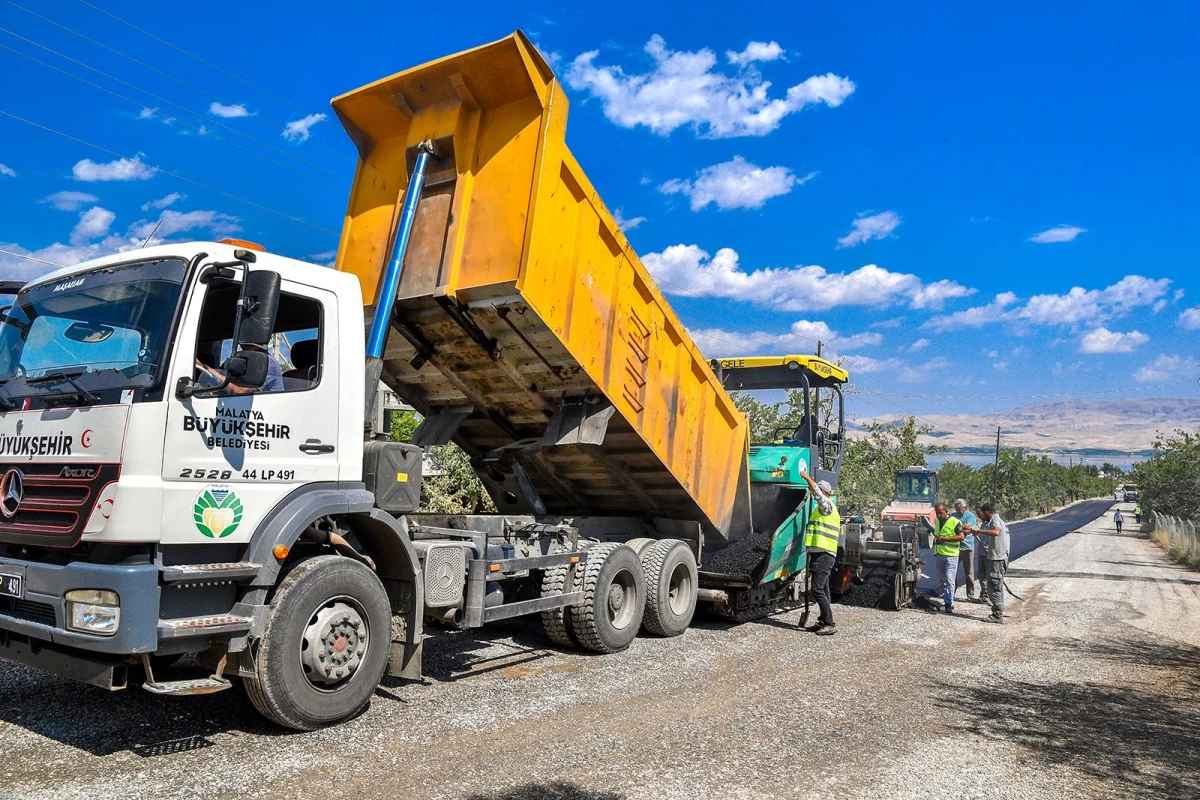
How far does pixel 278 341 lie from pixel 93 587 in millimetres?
1765

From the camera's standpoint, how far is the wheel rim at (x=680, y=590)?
8.25 meters

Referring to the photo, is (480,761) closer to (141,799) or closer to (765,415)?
(141,799)

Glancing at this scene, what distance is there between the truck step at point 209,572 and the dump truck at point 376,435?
1 centimetres

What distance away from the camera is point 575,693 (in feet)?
19.5

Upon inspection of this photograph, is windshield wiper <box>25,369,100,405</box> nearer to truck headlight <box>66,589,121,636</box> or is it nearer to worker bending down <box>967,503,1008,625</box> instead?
truck headlight <box>66,589,121,636</box>

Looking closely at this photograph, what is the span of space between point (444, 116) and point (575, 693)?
4.13m

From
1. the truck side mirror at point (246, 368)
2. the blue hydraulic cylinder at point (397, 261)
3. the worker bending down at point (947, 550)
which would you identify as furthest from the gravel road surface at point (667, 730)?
the worker bending down at point (947, 550)

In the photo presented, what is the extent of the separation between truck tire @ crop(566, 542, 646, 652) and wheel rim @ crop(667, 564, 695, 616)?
56cm

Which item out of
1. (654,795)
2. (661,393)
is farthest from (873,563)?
(654,795)

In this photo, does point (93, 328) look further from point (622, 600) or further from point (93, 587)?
point (622, 600)

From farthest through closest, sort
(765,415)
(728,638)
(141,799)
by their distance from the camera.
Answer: (765,415)
(728,638)
(141,799)

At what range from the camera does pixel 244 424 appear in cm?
459

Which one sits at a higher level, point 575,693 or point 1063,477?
point 1063,477

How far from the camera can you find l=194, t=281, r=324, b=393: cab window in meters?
4.49
